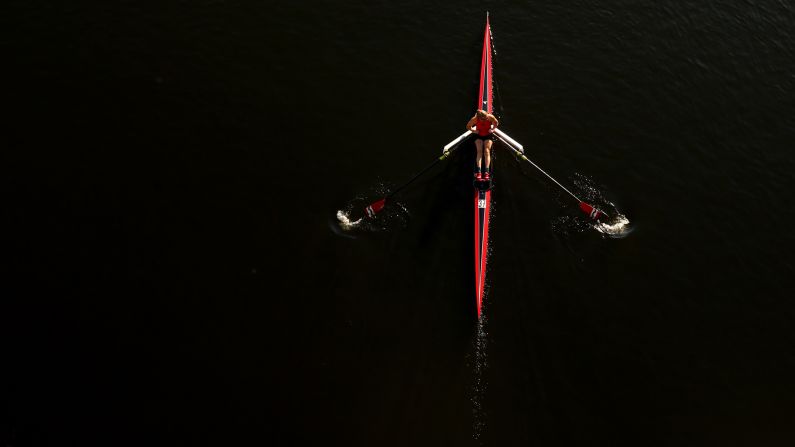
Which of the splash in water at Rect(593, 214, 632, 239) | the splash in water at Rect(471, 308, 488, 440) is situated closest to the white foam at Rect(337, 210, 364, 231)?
the splash in water at Rect(471, 308, 488, 440)

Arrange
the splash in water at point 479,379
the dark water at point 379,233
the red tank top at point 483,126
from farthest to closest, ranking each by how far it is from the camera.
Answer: the red tank top at point 483,126 < the dark water at point 379,233 < the splash in water at point 479,379

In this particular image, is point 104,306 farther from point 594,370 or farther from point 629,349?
point 629,349

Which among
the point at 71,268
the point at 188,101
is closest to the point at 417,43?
the point at 188,101

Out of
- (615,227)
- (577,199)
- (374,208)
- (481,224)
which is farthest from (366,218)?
(615,227)

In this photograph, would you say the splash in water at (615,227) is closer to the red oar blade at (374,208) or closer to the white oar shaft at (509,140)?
the white oar shaft at (509,140)

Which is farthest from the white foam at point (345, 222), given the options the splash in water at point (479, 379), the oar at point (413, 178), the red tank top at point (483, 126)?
the red tank top at point (483, 126)

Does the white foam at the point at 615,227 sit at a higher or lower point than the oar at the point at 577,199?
lower

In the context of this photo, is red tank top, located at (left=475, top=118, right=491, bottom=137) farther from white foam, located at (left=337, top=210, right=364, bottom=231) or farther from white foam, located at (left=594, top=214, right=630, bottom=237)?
white foam, located at (left=337, top=210, right=364, bottom=231)
